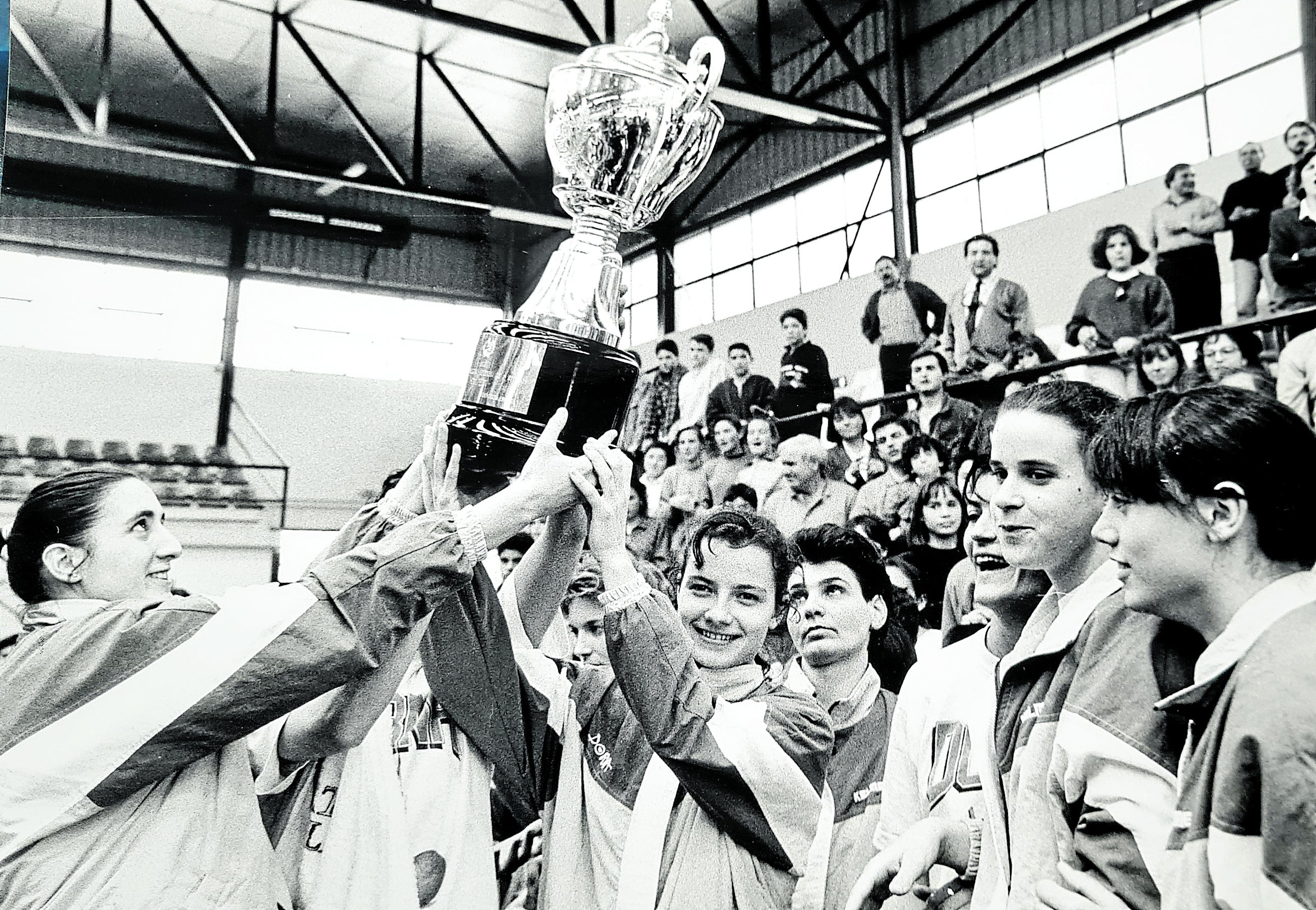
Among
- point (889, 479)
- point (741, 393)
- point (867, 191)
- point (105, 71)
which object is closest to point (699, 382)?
point (741, 393)

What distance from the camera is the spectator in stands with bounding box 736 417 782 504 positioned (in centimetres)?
562

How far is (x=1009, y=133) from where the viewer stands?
19.6 feet

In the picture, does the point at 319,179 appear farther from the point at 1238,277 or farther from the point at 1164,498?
the point at 1164,498

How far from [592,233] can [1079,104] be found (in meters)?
5.03

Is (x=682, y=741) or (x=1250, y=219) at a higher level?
Answer: (x=1250, y=219)

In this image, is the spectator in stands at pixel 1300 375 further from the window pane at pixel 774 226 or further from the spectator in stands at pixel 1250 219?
the window pane at pixel 774 226

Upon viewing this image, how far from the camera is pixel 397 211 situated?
6.06 meters

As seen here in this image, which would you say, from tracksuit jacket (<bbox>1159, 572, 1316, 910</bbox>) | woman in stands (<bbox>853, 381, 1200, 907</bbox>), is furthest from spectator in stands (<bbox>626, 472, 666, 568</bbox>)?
tracksuit jacket (<bbox>1159, 572, 1316, 910</bbox>)

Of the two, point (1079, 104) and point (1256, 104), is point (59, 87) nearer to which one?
point (1079, 104)

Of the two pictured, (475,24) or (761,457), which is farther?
(475,24)

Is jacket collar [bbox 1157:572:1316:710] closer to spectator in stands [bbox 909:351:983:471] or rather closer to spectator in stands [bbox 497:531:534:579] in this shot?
spectator in stands [bbox 497:531:534:579]

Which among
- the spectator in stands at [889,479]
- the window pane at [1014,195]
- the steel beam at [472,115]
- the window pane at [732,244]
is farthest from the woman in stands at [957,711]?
the window pane at [732,244]

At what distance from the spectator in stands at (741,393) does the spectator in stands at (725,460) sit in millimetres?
123

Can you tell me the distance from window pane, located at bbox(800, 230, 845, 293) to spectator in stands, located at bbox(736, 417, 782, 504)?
1.34 m
